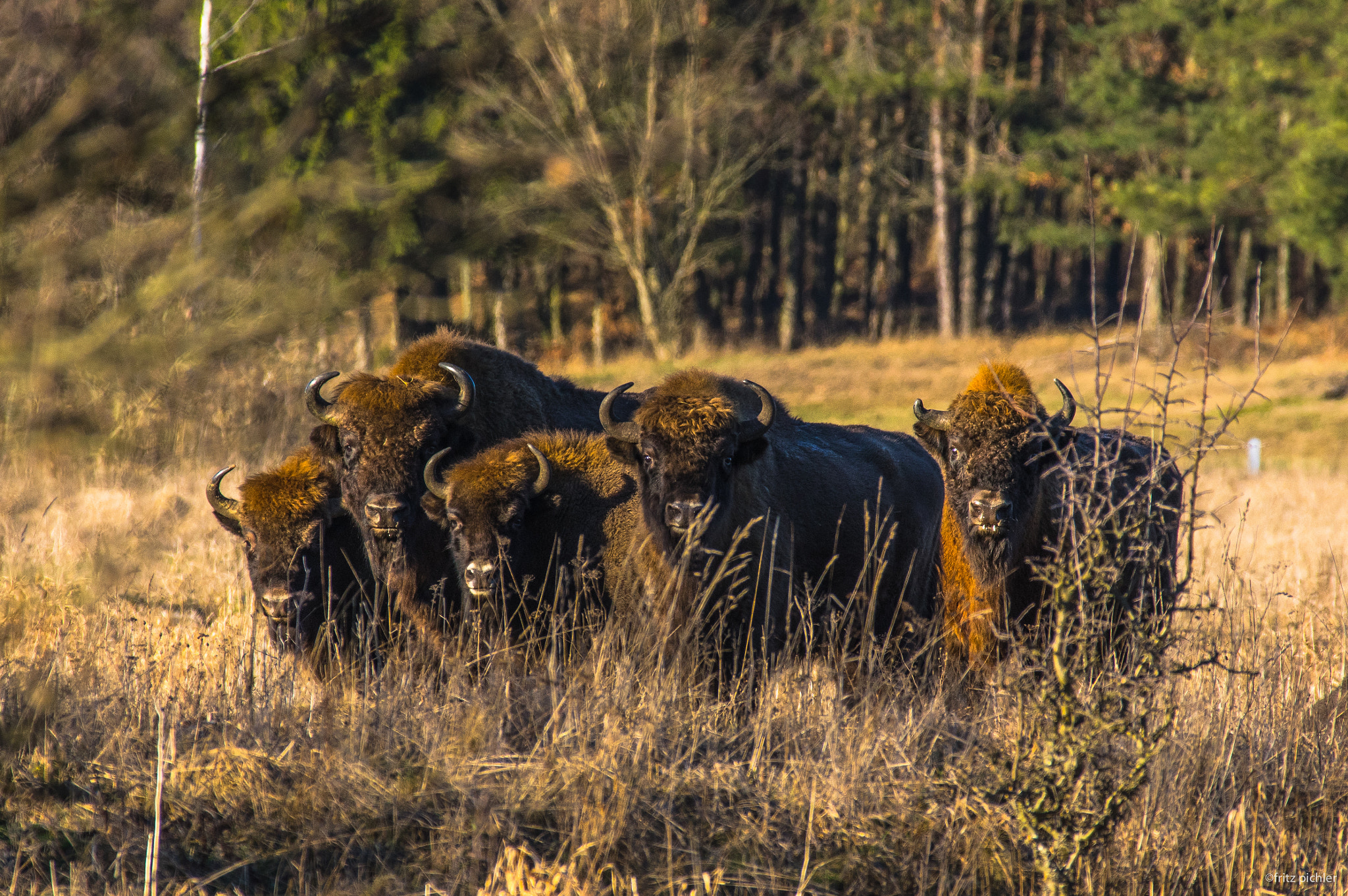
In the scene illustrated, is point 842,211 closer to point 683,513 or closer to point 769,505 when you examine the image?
point 769,505

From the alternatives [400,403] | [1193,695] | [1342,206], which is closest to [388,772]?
[400,403]

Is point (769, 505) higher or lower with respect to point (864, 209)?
lower

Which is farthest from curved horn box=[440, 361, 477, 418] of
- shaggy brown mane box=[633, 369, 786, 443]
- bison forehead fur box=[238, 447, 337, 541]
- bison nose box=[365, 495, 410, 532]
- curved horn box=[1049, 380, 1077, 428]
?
curved horn box=[1049, 380, 1077, 428]

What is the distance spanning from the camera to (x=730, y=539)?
7.46 metres

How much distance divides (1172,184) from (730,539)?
37.6 metres

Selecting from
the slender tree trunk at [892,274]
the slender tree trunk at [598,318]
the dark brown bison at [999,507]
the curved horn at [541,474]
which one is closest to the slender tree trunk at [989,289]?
the slender tree trunk at [892,274]

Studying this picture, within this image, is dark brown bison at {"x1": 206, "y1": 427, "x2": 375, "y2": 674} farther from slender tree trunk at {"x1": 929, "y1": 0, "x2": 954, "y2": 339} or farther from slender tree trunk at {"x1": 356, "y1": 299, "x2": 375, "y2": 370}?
slender tree trunk at {"x1": 929, "y1": 0, "x2": 954, "y2": 339}

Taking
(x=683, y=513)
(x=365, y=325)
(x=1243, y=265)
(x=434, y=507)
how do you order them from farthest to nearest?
(x=1243, y=265) → (x=434, y=507) → (x=683, y=513) → (x=365, y=325)

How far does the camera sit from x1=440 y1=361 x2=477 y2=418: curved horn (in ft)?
27.1

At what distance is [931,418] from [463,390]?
3.17 meters

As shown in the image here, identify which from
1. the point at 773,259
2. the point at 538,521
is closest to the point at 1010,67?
the point at 773,259

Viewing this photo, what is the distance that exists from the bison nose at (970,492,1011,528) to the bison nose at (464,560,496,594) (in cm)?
286

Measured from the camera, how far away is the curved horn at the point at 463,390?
8.25 meters

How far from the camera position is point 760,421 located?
763 centimetres
